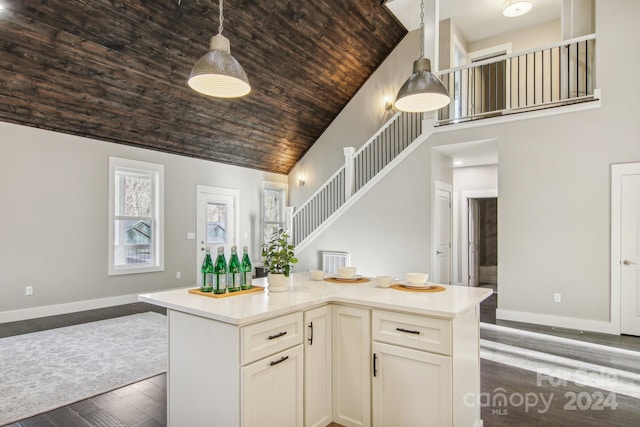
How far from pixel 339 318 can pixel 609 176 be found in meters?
4.30

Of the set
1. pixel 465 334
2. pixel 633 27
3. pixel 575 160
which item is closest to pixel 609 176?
pixel 575 160

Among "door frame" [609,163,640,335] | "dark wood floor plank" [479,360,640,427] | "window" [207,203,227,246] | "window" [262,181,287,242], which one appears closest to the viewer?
"dark wood floor plank" [479,360,640,427]

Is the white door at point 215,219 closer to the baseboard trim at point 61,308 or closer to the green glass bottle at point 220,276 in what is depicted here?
the baseboard trim at point 61,308

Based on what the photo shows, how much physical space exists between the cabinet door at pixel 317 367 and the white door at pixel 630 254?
4249mm

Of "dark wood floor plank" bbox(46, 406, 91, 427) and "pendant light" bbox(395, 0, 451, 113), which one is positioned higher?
"pendant light" bbox(395, 0, 451, 113)

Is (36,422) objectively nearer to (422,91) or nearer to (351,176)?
(422,91)

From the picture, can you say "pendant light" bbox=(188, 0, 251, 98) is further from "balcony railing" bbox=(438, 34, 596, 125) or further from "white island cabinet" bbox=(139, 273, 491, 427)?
"balcony railing" bbox=(438, 34, 596, 125)

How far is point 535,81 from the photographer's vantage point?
20.7ft

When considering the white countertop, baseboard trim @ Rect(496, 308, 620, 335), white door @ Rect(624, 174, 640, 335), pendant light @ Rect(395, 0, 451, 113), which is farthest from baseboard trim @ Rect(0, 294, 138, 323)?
white door @ Rect(624, 174, 640, 335)

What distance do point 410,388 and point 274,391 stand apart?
0.75 meters

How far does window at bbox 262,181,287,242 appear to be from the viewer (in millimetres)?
8719

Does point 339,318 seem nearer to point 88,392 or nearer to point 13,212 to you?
point 88,392

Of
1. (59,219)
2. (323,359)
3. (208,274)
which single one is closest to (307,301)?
(323,359)

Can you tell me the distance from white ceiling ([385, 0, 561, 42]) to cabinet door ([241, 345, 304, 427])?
19.7 feet
